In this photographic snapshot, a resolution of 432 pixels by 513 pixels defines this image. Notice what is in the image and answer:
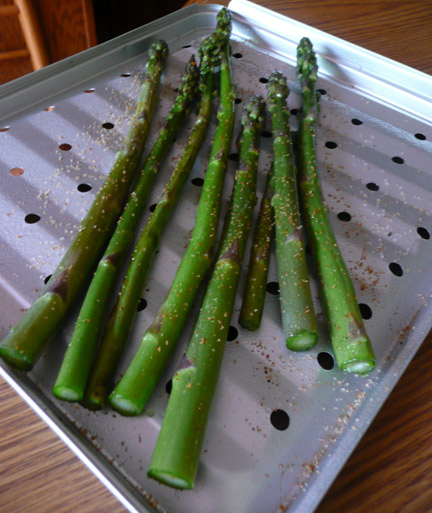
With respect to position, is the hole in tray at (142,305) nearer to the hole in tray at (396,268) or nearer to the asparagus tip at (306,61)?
the hole in tray at (396,268)

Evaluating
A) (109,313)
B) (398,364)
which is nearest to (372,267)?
(398,364)

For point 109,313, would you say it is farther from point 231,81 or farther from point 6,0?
point 6,0

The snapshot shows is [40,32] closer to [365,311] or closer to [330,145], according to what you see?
[330,145]

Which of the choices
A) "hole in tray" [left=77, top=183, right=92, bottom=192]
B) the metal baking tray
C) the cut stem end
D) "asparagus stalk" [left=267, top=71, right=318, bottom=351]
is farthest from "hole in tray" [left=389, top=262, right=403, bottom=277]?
"hole in tray" [left=77, top=183, right=92, bottom=192]

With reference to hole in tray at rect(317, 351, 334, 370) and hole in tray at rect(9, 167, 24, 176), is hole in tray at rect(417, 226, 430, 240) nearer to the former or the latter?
hole in tray at rect(317, 351, 334, 370)

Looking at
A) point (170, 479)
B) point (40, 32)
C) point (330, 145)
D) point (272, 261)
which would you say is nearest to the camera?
point (170, 479)

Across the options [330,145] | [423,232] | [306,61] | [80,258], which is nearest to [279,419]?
[80,258]

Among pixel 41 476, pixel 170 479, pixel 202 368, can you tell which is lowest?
pixel 41 476
